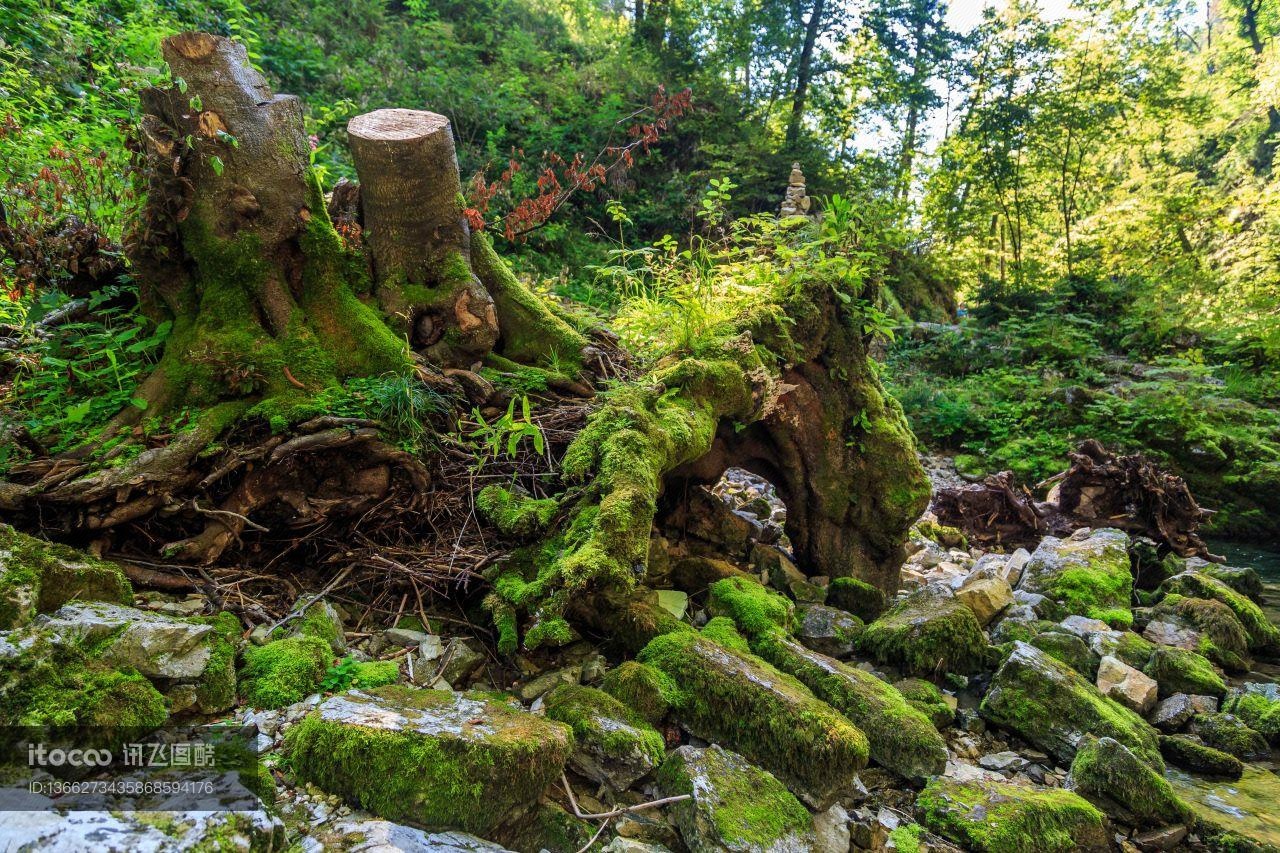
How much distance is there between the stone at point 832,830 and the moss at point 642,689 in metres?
0.73

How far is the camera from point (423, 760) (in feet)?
6.11

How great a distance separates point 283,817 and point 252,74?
3.85 metres

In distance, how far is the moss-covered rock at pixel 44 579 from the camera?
1.92 metres

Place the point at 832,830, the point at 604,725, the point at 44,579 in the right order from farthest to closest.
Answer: the point at 832,830, the point at 604,725, the point at 44,579

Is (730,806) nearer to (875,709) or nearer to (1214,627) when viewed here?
(875,709)

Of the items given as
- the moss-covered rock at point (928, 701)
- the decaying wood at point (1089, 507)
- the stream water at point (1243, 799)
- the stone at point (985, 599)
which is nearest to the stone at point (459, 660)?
the moss-covered rock at point (928, 701)

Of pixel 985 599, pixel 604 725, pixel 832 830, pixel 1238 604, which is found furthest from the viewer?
pixel 1238 604

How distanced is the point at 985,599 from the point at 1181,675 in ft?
4.27

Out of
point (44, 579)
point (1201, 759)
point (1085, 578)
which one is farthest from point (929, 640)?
point (44, 579)

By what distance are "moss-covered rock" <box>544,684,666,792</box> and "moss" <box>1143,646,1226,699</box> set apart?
424 cm

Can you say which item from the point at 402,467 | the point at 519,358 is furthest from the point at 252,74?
the point at 402,467

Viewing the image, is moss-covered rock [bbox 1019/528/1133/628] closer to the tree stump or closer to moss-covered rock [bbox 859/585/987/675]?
moss-covered rock [bbox 859/585/987/675]

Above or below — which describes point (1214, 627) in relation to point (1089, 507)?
below

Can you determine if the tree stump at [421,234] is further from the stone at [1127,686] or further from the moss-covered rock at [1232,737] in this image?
the moss-covered rock at [1232,737]
